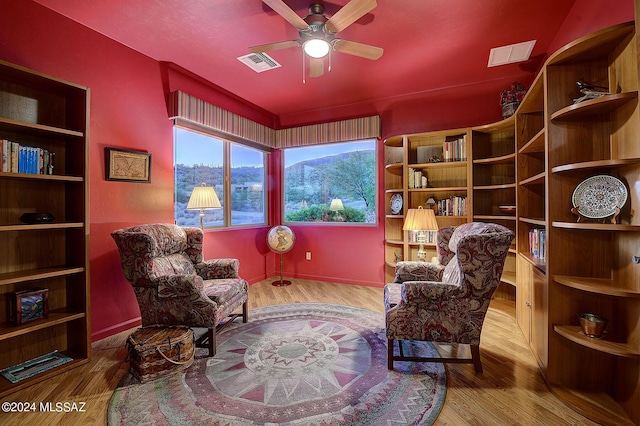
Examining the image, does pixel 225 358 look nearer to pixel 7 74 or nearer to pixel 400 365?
pixel 400 365

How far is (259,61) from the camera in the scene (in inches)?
119

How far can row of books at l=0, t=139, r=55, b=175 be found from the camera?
1841 mm

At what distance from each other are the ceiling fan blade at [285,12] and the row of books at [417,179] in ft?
7.52

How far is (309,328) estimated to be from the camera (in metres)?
2.74

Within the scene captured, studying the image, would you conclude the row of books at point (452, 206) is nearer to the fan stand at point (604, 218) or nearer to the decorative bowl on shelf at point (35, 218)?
the fan stand at point (604, 218)

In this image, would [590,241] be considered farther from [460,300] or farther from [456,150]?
[456,150]

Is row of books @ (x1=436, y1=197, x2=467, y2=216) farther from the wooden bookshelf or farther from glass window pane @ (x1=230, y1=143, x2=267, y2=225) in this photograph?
the wooden bookshelf

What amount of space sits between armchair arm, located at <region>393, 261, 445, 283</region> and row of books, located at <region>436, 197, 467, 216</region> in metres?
1.17

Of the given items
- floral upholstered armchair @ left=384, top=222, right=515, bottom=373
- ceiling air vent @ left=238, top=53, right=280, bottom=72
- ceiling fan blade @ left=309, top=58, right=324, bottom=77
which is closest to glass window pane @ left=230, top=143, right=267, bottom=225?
ceiling air vent @ left=238, top=53, right=280, bottom=72

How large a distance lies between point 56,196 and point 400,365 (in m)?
2.95

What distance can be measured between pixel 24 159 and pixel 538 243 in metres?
3.94

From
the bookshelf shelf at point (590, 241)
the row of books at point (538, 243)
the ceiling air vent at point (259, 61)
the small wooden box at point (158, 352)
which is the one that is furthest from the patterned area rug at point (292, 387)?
the ceiling air vent at point (259, 61)

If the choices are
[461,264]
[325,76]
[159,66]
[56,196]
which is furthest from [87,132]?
[461,264]

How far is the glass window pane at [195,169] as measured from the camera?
3.39 meters
